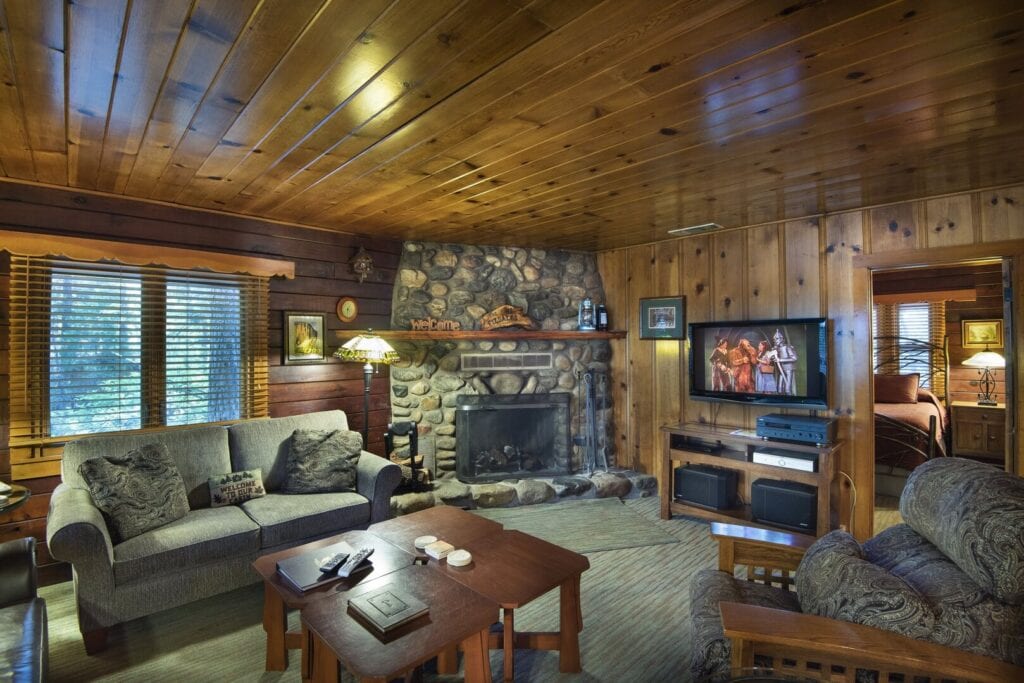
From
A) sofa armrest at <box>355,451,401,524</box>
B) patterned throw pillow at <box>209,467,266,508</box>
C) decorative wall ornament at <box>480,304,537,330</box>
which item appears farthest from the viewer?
decorative wall ornament at <box>480,304,537,330</box>

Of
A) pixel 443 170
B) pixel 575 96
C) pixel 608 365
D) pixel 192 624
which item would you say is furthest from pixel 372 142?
pixel 608 365

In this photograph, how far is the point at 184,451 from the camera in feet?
9.96

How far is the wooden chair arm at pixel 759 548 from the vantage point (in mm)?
2012

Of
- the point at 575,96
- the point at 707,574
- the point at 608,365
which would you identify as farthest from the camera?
the point at 608,365

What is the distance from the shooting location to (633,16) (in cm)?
140

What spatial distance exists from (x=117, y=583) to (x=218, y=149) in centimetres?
205

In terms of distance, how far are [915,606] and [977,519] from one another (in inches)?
11.6

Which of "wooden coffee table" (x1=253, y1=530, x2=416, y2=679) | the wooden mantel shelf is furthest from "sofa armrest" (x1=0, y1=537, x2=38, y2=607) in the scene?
the wooden mantel shelf

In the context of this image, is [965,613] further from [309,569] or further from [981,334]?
[981,334]

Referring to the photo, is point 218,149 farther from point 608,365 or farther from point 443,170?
point 608,365

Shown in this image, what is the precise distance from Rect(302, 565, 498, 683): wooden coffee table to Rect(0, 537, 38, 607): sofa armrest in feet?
3.64

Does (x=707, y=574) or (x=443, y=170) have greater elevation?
(x=443, y=170)

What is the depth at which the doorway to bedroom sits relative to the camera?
4.80 metres

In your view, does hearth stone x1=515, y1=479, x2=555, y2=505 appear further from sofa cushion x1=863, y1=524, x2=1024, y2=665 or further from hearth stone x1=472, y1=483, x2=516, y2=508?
sofa cushion x1=863, y1=524, x2=1024, y2=665
